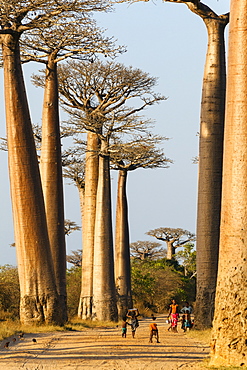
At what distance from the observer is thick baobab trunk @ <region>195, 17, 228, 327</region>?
12.4 meters

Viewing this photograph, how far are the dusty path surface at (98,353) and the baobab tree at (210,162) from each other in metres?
1.90

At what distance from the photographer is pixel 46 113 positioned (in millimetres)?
14719

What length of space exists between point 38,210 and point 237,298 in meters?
5.22

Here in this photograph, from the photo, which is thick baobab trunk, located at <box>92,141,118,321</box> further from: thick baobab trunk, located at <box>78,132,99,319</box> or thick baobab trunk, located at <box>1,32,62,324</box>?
thick baobab trunk, located at <box>1,32,62,324</box>

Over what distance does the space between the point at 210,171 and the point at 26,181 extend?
343 centimetres

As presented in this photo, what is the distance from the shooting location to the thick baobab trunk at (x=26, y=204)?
11.9 meters

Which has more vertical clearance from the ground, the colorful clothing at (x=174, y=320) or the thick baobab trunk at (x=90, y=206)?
the thick baobab trunk at (x=90, y=206)

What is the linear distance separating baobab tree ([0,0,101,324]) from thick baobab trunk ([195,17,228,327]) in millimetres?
2788

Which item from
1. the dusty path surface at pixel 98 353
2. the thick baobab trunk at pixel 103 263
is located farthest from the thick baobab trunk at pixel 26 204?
the thick baobab trunk at pixel 103 263

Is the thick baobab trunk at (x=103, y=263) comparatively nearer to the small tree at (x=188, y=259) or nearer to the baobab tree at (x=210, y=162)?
the baobab tree at (x=210, y=162)

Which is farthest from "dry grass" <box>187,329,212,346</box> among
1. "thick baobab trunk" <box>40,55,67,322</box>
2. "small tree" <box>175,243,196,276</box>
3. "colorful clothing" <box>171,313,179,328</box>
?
"small tree" <box>175,243,196,276</box>

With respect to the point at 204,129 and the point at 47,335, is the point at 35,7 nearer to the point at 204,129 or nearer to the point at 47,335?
the point at 204,129

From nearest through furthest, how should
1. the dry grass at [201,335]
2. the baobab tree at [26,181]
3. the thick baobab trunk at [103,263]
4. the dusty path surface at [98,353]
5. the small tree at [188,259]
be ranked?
the dusty path surface at [98,353] → the dry grass at [201,335] → the baobab tree at [26,181] → the thick baobab trunk at [103,263] → the small tree at [188,259]

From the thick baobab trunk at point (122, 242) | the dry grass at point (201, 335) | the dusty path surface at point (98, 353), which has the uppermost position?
the thick baobab trunk at point (122, 242)
